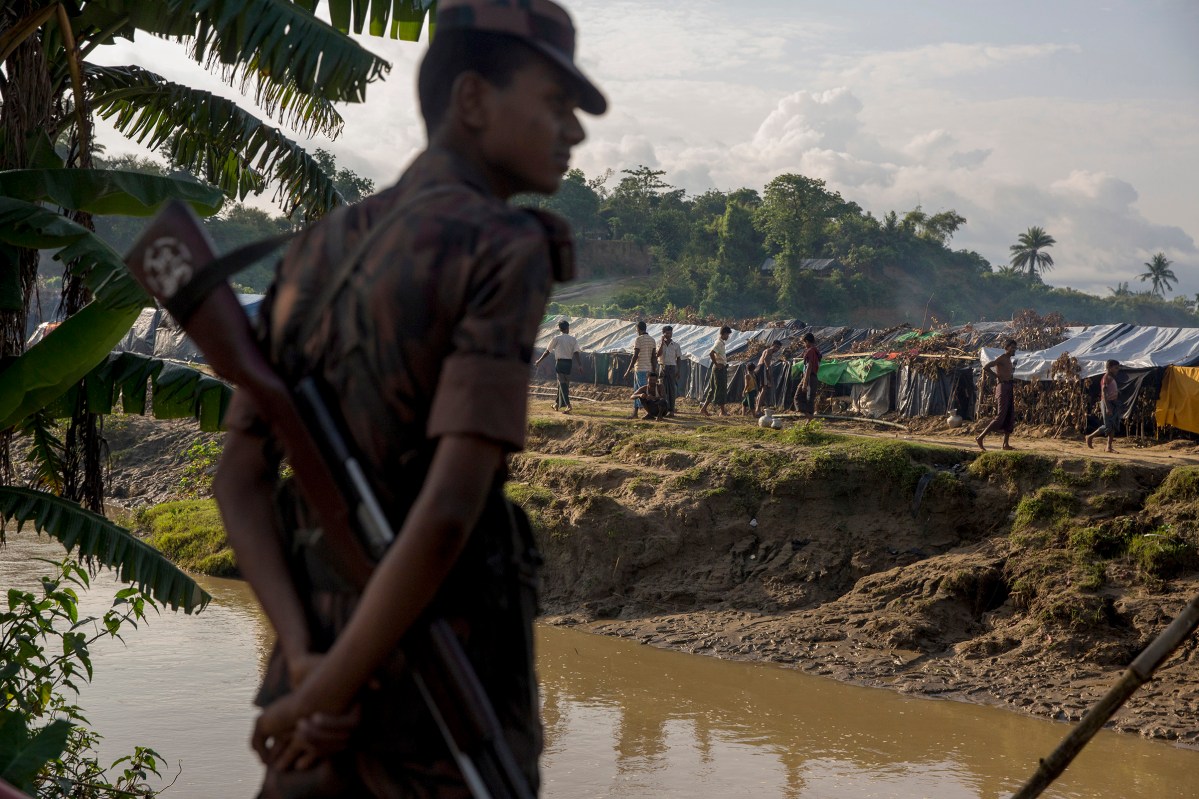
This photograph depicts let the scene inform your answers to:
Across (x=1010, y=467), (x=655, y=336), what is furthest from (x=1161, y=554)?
(x=655, y=336)

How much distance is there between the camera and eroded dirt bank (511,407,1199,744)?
37.4 feet

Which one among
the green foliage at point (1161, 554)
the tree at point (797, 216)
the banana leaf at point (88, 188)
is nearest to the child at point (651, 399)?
the green foliage at point (1161, 554)

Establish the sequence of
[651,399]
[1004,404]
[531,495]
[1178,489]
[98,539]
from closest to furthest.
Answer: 1. [98,539]
2. [1178,489]
3. [531,495]
4. [1004,404]
5. [651,399]

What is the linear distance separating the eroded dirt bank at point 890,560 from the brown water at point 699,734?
518 mm

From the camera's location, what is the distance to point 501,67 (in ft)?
5.19

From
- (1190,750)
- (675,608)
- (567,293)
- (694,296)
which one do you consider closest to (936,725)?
(1190,750)

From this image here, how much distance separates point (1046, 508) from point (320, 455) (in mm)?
12678

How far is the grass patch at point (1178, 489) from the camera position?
40.5 feet

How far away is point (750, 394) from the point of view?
74.2ft

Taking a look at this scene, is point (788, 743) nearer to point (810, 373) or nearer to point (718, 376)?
point (810, 373)

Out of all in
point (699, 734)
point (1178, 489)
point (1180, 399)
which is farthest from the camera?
point (1180, 399)

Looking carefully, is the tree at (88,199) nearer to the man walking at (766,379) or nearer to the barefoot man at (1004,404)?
the barefoot man at (1004,404)

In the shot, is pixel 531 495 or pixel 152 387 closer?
pixel 152 387

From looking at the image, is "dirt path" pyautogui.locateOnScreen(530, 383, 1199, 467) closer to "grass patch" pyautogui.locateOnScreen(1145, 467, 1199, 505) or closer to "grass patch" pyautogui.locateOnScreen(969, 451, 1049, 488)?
"grass patch" pyautogui.locateOnScreen(969, 451, 1049, 488)
